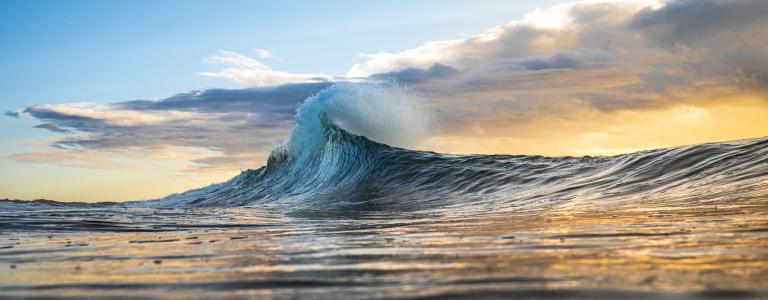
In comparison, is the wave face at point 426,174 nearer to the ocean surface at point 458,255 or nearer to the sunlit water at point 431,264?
the ocean surface at point 458,255

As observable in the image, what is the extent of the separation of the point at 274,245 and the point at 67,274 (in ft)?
5.31

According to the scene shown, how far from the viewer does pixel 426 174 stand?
62.0 feet

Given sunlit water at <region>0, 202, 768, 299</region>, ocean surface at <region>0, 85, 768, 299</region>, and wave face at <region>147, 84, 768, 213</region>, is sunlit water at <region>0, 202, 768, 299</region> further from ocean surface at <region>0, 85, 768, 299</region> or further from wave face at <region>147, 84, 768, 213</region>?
wave face at <region>147, 84, 768, 213</region>

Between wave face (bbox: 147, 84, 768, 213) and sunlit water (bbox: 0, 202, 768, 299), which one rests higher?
wave face (bbox: 147, 84, 768, 213)

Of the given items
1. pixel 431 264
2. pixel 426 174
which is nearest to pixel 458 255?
pixel 431 264

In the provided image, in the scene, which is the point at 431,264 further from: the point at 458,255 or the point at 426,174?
the point at 426,174

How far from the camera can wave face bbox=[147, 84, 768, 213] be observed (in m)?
10.0

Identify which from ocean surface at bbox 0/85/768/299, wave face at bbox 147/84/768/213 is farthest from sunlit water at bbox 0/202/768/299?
wave face at bbox 147/84/768/213

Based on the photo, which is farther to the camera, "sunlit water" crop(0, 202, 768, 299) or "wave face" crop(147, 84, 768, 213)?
"wave face" crop(147, 84, 768, 213)

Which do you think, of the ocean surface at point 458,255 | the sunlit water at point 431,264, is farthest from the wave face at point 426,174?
the sunlit water at point 431,264

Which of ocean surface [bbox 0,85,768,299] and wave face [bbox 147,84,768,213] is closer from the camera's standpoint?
ocean surface [bbox 0,85,768,299]

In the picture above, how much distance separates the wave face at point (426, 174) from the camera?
1001cm

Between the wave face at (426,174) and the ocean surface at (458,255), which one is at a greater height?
the wave face at (426,174)

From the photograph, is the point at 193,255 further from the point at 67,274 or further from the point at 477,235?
the point at 477,235
